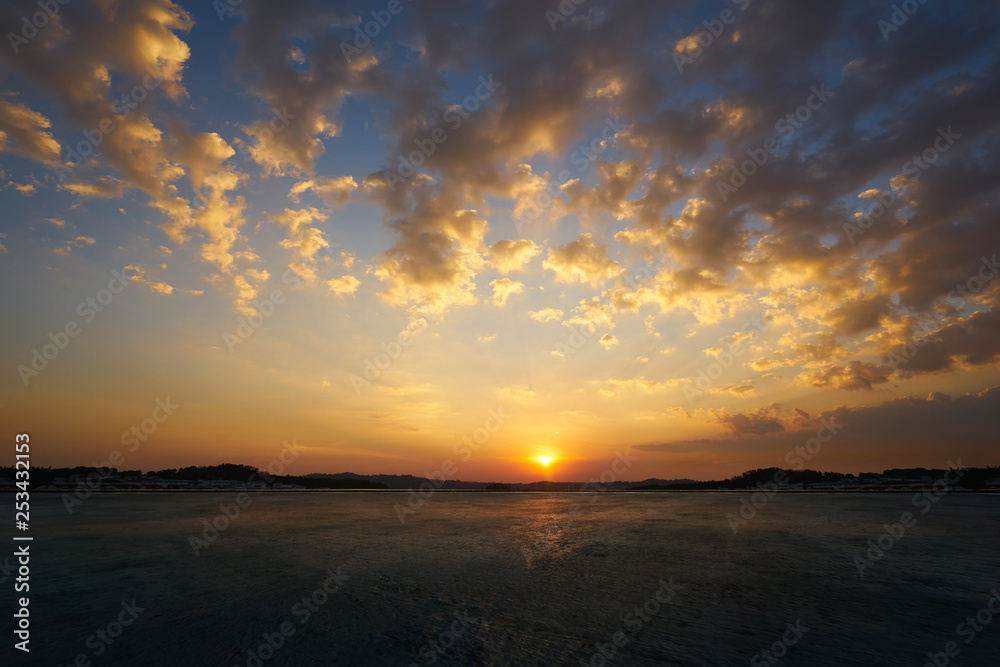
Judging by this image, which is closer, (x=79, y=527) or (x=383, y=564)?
(x=383, y=564)

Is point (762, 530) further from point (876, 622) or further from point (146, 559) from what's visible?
point (146, 559)

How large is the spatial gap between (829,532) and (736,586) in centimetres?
1678

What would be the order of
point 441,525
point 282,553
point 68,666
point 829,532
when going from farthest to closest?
point 441,525 → point 829,532 → point 282,553 → point 68,666

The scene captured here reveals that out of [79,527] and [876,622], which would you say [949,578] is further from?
[79,527]

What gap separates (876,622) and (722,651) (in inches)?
173

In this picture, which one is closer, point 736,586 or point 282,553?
point 736,586

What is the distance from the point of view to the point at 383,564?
1421 cm

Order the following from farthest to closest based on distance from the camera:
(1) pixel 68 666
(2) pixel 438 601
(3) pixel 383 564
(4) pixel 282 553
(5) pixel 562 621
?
1. (4) pixel 282 553
2. (3) pixel 383 564
3. (2) pixel 438 601
4. (5) pixel 562 621
5. (1) pixel 68 666

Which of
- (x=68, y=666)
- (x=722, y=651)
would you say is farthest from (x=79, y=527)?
(x=722, y=651)

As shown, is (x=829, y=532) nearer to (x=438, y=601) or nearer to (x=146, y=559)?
(x=438, y=601)

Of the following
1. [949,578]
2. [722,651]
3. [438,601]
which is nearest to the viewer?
[722,651]

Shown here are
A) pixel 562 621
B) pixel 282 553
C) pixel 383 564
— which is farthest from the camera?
pixel 282 553

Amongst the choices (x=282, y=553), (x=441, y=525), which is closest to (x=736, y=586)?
(x=282, y=553)

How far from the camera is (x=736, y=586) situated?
11.5 meters
